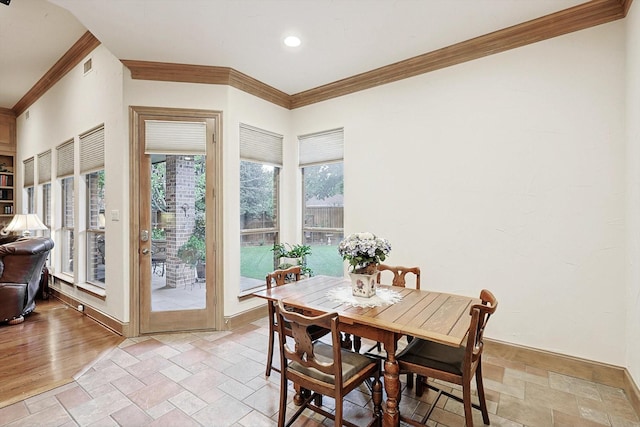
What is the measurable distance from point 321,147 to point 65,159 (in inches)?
149

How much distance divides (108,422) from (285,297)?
4.45 feet

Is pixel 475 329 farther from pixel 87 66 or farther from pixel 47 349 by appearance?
pixel 87 66

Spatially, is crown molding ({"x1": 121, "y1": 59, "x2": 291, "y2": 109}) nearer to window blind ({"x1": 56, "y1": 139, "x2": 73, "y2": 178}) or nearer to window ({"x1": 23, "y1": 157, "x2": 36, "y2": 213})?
window blind ({"x1": 56, "y1": 139, "x2": 73, "y2": 178})

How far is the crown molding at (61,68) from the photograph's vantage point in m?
3.85

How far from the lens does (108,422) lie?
6.50 feet

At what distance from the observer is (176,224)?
11.4 feet

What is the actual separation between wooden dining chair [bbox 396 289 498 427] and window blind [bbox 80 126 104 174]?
3960 mm

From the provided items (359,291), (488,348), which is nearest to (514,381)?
(488,348)

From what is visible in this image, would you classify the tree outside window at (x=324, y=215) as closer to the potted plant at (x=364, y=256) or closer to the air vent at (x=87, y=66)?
the potted plant at (x=364, y=256)

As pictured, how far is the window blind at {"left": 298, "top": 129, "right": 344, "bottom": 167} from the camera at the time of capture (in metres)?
4.04

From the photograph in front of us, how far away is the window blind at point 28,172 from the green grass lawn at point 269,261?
478cm

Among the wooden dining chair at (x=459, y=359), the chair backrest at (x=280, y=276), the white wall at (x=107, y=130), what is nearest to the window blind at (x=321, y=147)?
the chair backrest at (x=280, y=276)

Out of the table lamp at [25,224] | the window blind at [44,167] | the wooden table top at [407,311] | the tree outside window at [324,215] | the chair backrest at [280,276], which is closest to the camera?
the wooden table top at [407,311]

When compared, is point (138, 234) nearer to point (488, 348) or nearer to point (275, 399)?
point (275, 399)
